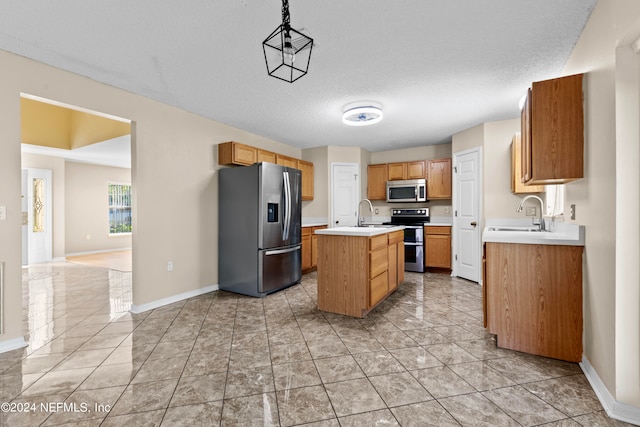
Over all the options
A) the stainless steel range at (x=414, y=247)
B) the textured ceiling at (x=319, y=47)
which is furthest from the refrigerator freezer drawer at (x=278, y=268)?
the stainless steel range at (x=414, y=247)

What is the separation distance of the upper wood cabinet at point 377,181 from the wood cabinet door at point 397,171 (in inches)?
4.0

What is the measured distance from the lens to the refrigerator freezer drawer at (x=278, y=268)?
12.1 feet

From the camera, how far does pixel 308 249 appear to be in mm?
5098

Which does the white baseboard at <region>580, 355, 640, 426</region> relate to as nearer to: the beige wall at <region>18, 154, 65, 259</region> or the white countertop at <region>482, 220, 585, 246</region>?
the white countertop at <region>482, 220, 585, 246</region>

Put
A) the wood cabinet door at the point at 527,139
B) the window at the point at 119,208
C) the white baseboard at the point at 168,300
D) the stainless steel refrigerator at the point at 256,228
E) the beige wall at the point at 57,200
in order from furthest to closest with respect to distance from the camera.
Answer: the window at the point at 119,208, the beige wall at the point at 57,200, the stainless steel refrigerator at the point at 256,228, the white baseboard at the point at 168,300, the wood cabinet door at the point at 527,139

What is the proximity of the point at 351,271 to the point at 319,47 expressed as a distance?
206 centimetres

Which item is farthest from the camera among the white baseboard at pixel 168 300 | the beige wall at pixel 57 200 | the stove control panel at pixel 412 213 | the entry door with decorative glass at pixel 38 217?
the beige wall at pixel 57 200

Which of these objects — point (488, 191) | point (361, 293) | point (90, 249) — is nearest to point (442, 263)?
point (488, 191)

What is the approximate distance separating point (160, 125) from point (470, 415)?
153 inches

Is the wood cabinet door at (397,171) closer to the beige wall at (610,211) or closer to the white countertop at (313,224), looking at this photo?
the white countertop at (313,224)

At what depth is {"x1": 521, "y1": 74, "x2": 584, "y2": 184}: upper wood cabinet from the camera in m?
1.97

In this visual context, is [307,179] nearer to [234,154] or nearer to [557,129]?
[234,154]

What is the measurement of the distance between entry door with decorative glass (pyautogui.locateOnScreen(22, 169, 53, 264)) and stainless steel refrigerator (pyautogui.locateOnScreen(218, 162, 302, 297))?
5099mm

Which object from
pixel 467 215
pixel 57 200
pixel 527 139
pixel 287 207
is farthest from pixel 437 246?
pixel 57 200
